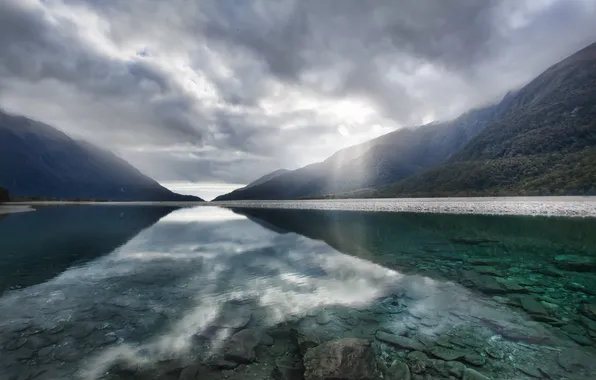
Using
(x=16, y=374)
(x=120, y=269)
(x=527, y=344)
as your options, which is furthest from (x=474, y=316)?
(x=120, y=269)

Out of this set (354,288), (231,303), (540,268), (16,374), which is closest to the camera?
(16,374)

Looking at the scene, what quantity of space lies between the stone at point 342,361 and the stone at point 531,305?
10.5 m

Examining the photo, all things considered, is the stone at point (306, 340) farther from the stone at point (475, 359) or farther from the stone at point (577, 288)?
the stone at point (577, 288)

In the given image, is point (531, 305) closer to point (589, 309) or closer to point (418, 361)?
point (589, 309)

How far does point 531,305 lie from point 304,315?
12310 mm

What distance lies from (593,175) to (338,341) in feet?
546

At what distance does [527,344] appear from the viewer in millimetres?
11961

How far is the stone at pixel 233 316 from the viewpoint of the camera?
14.3 meters

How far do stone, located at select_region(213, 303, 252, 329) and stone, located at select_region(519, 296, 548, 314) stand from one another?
14.6 m

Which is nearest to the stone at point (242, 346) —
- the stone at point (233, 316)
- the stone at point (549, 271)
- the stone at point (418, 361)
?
the stone at point (233, 316)

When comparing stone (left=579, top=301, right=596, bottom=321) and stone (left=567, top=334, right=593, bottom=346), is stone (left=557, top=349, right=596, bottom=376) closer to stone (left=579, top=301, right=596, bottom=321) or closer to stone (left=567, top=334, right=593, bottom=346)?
stone (left=567, top=334, right=593, bottom=346)

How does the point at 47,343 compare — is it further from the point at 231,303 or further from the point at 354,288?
the point at 354,288

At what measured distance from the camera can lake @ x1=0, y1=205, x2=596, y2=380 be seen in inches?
417

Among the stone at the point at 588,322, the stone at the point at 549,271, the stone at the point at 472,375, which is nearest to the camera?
the stone at the point at 472,375
